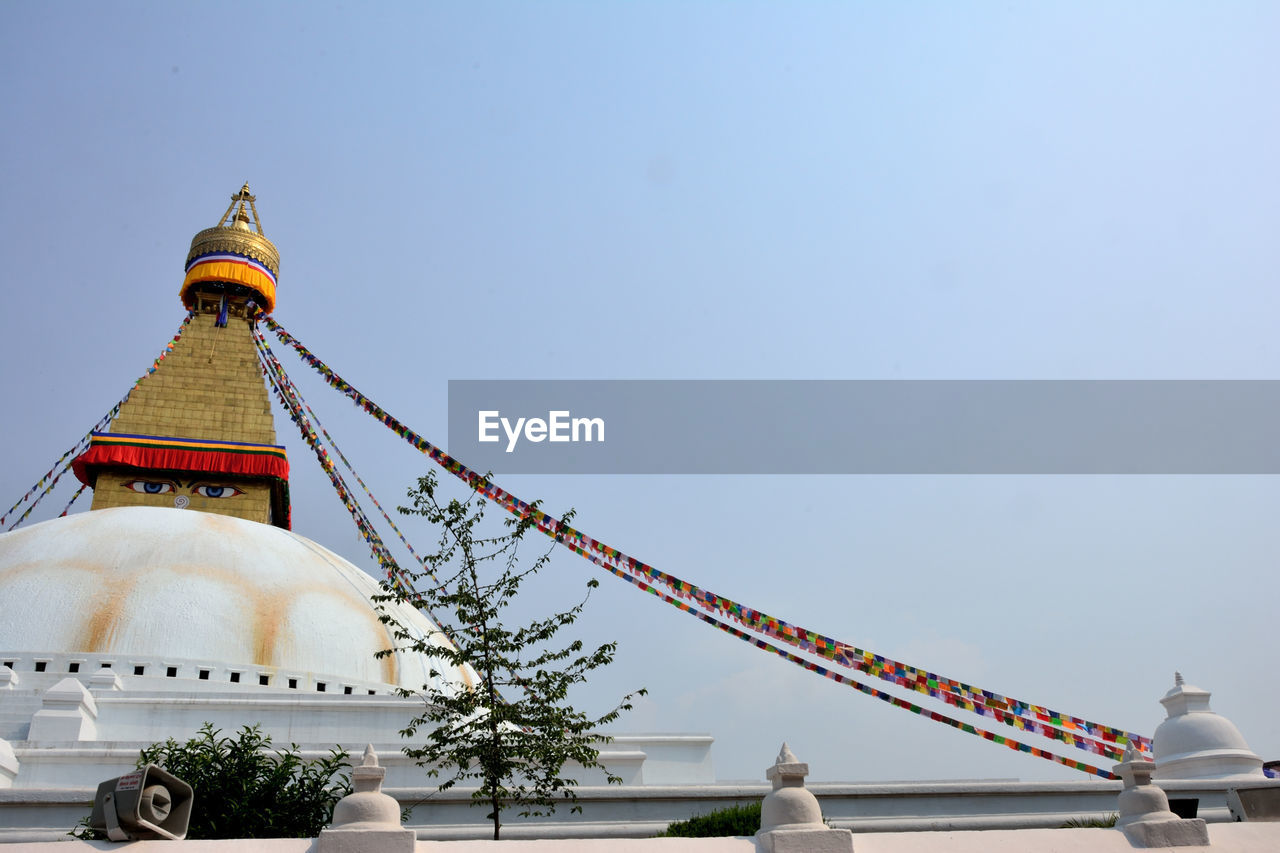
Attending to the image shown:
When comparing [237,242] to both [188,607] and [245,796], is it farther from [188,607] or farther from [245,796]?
[245,796]

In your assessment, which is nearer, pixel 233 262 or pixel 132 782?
pixel 132 782

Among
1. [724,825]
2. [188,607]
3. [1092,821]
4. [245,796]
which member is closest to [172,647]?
[188,607]

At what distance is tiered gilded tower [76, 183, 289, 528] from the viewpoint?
23.5 m

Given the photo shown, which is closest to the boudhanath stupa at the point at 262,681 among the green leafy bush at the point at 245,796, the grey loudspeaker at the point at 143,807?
the green leafy bush at the point at 245,796

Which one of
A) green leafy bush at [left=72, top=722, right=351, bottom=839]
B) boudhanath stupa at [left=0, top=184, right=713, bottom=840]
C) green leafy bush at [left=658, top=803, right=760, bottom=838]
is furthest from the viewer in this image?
boudhanath stupa at [left=0, top=184, right=713, bottom=840]

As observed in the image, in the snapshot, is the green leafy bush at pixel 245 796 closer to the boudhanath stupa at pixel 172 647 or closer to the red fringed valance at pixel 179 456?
the boudhanath stupa at pixel 172 647

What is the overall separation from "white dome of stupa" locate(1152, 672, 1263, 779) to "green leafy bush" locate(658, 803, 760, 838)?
17.3 feet

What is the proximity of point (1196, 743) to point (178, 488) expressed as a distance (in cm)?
2149

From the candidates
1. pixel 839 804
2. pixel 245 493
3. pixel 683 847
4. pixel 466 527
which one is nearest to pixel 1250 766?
pixel 839 804

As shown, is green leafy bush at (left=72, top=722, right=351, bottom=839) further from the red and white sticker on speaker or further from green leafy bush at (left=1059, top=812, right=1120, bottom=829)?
green leafy bush at (left=1059, top=812, right=1120, bottom=829)

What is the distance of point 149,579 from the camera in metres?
15.7

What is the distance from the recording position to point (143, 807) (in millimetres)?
5812

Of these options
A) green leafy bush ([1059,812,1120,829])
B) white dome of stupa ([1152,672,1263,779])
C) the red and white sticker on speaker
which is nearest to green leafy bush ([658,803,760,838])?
green leafy bush ([1059,812,1120,829])

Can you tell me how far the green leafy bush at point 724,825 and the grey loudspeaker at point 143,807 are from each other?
396cm
